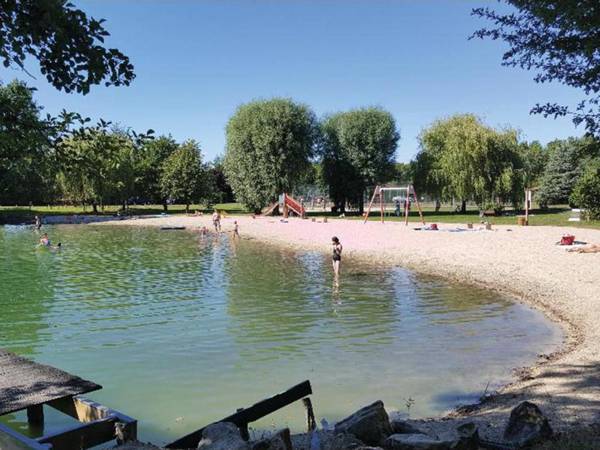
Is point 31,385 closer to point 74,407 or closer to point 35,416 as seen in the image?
point 74,407

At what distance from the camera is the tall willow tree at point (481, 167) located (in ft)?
168

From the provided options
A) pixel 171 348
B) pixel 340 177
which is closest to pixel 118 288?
pixel 171 348

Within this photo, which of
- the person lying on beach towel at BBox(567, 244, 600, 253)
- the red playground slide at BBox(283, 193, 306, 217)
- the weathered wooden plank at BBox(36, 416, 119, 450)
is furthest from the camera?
the red playground slide at BBox(283, 193, 306, 217)

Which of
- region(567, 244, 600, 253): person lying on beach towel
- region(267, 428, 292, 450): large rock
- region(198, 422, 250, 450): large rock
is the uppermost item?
region(567, 244, 600, 253): person lying on beach towel

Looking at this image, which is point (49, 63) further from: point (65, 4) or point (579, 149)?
point (579, 149)

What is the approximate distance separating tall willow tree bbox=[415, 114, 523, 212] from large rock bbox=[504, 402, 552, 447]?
156 ft

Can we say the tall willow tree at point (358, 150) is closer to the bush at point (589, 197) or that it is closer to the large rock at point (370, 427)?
the bush at point (589, 197)

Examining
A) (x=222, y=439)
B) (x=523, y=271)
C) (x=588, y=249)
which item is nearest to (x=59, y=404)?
(x=222, y=439)

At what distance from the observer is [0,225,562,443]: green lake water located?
366 inches

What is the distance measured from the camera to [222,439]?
5.75 meters

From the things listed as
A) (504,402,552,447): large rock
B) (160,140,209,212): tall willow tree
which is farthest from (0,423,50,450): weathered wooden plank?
(160,140,209,212): tall willow tree

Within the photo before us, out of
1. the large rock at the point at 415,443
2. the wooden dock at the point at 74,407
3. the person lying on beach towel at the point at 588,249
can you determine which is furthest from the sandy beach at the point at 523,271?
the wooden dock at the point at 74,407

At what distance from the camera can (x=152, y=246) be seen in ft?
121

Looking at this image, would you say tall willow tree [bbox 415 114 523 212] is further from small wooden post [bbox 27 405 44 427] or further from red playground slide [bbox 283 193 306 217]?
small wooden post [bbox 27 405 44 427]
